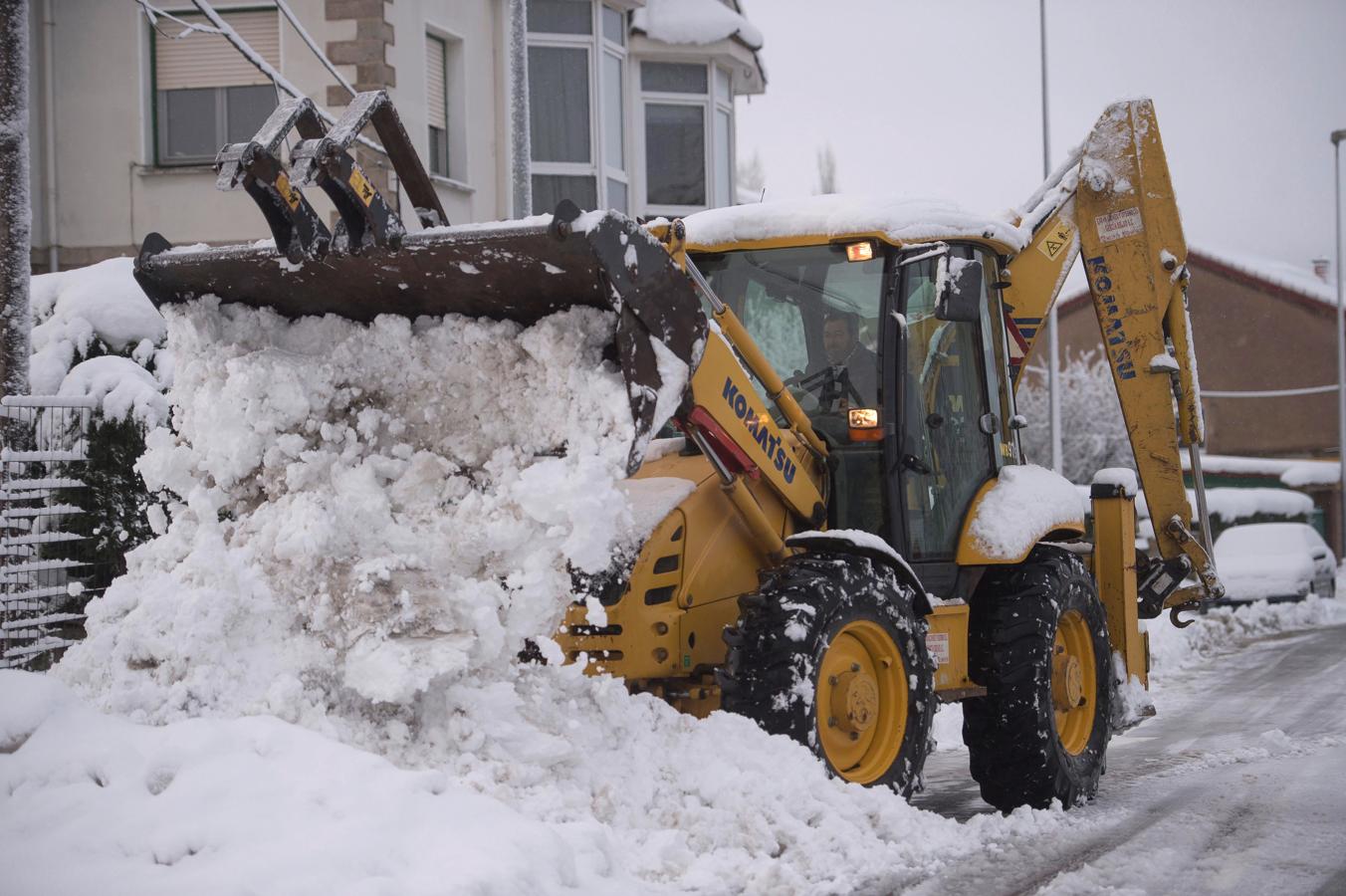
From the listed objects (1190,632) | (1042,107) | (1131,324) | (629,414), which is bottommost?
(1190,632)

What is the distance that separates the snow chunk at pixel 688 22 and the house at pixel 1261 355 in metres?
28.2

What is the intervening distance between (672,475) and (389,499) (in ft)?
3.95

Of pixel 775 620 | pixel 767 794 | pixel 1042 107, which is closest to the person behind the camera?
pixel 767 794

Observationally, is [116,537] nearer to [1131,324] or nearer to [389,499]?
[389,499]

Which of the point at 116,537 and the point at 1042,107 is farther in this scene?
the point at 1042,107

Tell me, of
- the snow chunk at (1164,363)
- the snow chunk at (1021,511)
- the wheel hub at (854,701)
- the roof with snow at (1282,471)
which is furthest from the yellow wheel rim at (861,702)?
the roof with snow at (1282,471)

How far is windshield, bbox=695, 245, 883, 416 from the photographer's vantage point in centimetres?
652

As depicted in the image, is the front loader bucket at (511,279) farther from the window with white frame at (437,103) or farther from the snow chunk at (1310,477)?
the snow chunk at (1310,477)

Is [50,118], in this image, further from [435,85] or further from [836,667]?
[836,667]

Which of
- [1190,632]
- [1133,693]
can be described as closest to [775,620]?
[1133,693]

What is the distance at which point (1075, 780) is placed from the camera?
6797mm

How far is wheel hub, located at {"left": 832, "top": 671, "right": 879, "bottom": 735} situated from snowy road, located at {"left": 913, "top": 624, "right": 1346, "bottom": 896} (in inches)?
27.5

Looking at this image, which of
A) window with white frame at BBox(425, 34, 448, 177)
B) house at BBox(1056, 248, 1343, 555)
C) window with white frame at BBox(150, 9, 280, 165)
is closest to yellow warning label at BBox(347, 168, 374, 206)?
window with white frame at BBox(150, 9, 280, 165)

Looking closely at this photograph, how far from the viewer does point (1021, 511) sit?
22.5ft
